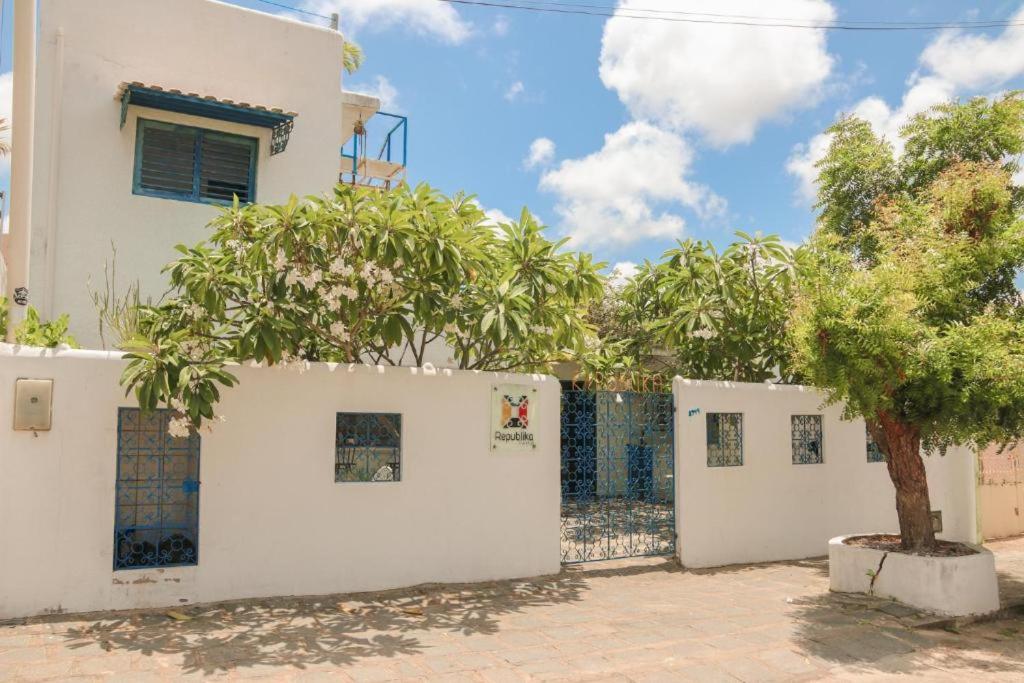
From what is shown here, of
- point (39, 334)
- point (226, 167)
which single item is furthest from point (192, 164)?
point (39, 334)

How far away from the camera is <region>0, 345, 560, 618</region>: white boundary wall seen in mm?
6141

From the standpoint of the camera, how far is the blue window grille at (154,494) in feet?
21.4

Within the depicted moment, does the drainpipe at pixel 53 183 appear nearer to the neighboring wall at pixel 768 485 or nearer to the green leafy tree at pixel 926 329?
the neighboring wall at pixel 768 485

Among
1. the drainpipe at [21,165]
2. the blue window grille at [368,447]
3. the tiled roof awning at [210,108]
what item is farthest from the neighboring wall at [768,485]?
the drainpipe at [21,165]

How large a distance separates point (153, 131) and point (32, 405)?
5055 millimetres

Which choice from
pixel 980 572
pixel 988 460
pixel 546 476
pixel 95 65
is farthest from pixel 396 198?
pixel 988 460

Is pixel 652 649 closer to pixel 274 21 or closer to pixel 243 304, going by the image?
pixel 243 304

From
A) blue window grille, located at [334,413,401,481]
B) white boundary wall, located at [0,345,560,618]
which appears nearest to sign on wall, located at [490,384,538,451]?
white boundary wall, located at [0,345,560,618]

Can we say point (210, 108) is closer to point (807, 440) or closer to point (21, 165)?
point (21, 165)

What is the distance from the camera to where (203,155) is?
10.1m

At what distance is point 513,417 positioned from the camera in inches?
325

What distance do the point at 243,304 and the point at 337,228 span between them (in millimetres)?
1104

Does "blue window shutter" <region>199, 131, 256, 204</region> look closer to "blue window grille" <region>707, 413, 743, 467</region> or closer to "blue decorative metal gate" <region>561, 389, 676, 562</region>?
"blue decorative metal gate" <region>561, 389, 676, 562</region>

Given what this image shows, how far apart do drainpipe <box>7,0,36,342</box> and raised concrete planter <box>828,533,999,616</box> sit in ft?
26.5
